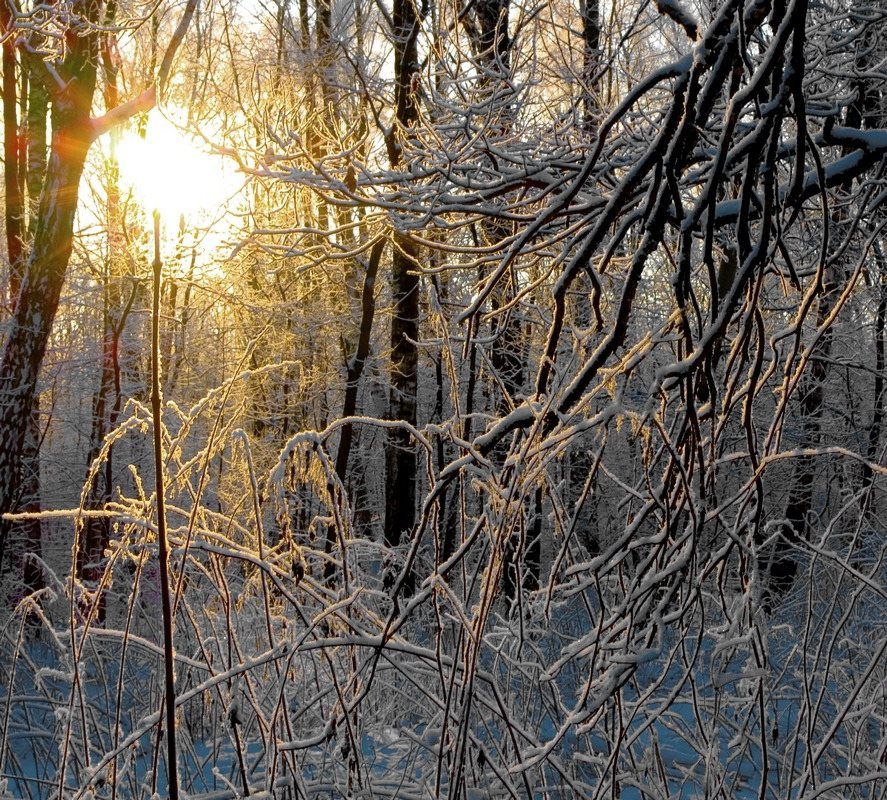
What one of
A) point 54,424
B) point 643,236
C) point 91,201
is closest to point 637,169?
point 643,236

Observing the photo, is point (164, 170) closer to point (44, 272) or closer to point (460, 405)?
point (460, 405)

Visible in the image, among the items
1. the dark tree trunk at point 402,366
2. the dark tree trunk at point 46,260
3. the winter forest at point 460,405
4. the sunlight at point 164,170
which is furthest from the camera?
the dark tree trunk at point 402,366

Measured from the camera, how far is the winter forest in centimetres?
138

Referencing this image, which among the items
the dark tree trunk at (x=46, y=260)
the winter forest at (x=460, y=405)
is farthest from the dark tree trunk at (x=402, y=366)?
the dark tree trunk at (x=46, y=260)

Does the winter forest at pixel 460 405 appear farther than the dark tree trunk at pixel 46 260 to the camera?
No

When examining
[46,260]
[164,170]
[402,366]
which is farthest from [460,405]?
[402,366]

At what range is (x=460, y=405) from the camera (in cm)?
571

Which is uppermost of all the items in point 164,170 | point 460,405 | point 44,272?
point 44,272

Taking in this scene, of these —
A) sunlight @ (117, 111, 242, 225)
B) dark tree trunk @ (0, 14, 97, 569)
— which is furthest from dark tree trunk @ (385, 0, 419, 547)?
sunlight @ (117, 111, 242, 225)

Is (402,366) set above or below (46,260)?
below

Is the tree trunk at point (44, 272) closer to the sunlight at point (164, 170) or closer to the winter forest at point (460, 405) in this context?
the winter forest at point (460, 405)

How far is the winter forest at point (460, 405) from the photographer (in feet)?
4.52

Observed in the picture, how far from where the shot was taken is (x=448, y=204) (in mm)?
4492

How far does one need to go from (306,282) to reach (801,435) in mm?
7087
